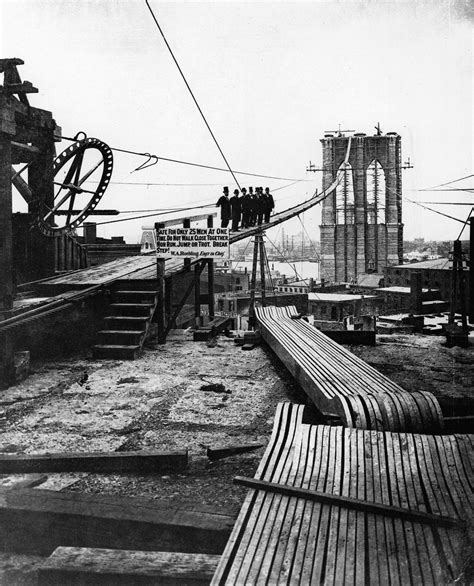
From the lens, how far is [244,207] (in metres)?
19.3

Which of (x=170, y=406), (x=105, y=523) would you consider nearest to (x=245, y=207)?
(x=170, y=406)

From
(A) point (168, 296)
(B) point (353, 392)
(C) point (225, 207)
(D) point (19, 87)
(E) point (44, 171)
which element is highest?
(D) point (19, 87)

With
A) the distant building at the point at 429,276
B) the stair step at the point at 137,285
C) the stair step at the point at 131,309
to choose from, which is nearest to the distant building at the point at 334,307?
the distant building at the point at 429,276

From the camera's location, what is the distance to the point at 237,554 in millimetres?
2703

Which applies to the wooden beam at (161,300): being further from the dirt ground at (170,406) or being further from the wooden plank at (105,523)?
the wooden plank at (105,523)

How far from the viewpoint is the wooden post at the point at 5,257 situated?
7094 mm

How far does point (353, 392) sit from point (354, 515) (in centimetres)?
233

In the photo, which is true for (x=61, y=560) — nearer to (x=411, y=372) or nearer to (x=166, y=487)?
(x=166, y=487)

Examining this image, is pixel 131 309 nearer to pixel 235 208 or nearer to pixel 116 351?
pixel 116 351

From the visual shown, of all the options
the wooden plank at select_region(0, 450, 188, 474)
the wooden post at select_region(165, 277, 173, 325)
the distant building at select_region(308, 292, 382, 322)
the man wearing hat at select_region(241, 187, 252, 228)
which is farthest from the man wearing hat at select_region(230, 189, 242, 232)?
the distant building at select_region(308, 292, 382, 322)

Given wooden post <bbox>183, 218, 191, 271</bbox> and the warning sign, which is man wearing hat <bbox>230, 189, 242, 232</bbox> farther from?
the warning sign

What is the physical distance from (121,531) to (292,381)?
13.9 ft

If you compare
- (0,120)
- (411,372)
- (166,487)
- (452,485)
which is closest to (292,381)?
(411,372)

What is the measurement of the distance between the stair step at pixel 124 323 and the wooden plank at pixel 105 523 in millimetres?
5526
